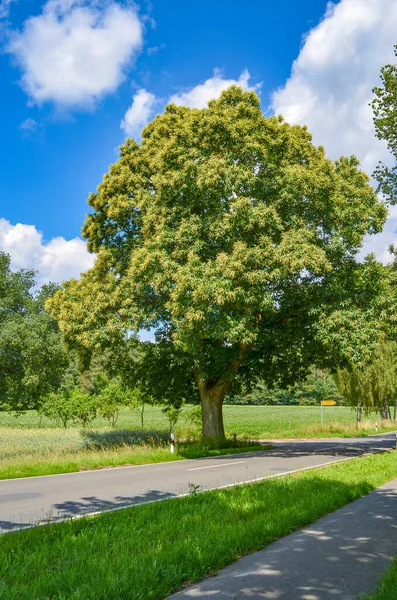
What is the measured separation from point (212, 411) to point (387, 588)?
715 inches

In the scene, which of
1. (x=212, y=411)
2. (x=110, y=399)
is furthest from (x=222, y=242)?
(x=110, y=399)

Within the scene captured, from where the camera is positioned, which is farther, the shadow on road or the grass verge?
the grass verge

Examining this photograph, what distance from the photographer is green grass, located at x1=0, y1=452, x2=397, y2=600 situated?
4.32 meters

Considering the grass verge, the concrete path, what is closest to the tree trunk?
the grass verge

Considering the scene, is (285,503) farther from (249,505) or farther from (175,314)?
(175,314)

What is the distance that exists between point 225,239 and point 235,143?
413cm

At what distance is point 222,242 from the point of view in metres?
17.9

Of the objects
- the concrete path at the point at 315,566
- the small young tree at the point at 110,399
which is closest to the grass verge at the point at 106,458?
the concrete path at the point at 315,566

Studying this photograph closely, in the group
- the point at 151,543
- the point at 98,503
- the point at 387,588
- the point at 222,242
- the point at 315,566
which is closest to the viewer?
the point at 387,588

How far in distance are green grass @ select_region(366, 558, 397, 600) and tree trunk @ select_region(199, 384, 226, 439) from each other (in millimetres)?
17578

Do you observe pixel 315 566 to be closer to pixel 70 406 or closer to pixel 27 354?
pixel 27 354

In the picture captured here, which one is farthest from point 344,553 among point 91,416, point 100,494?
point 91,416

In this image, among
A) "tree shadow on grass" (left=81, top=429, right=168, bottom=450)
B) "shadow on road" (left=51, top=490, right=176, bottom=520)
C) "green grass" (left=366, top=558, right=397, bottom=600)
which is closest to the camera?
"green grass" (left=366, top=558, right=397, bottom=600)

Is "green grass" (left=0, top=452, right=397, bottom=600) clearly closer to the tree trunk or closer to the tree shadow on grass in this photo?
the tree shadow on grass
